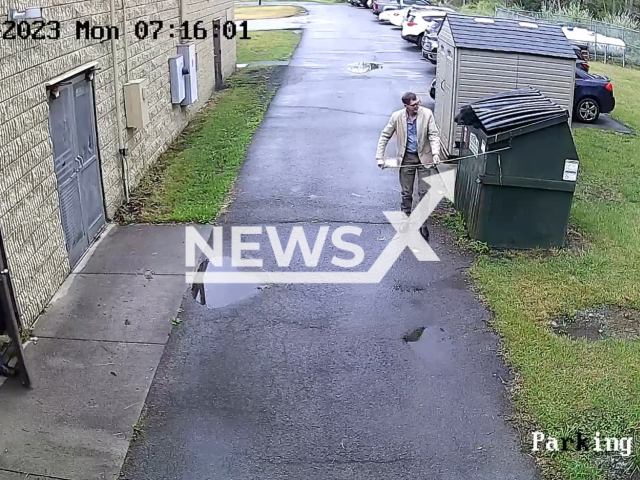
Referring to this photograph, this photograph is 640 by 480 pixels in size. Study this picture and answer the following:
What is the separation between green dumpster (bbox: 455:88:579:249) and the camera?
26.6 ft

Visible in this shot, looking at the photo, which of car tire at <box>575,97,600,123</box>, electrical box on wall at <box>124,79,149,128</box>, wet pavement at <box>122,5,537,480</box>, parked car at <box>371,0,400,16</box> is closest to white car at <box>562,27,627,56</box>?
car tire at <box>575,97,600,123</box>

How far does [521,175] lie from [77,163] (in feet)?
16.1

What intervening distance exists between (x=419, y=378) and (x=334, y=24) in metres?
36.6

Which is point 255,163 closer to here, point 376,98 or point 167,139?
point 167,139

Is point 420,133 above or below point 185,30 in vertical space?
below

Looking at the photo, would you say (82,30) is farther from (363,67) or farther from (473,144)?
(363,67)

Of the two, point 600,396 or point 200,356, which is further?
point 200,356

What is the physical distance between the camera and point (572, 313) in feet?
23.4

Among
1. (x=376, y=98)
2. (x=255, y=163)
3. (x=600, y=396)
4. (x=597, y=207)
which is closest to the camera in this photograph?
(x=600, y=396)

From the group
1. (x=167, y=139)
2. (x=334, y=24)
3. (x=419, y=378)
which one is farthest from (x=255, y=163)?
(x=334, y=24)

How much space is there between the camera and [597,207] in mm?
10344

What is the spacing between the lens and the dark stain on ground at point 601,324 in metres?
6.70

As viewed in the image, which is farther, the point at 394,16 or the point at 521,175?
the point at 394,16

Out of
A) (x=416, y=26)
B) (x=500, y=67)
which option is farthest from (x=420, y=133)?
(x=416, y=26)
